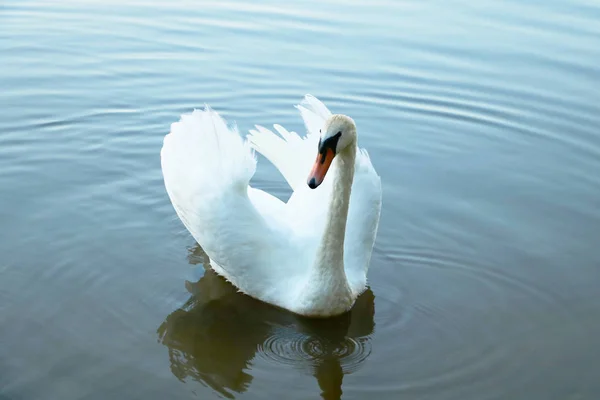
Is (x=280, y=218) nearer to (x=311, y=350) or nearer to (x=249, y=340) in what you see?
(x=249, y=340)

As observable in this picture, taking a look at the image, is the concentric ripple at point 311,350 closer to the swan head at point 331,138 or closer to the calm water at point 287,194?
the calm water at point 287,194

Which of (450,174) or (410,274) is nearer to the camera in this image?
(410,274)

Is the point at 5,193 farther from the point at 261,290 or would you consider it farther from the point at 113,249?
the point at 261,290

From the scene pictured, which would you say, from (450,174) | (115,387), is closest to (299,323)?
(115,387)

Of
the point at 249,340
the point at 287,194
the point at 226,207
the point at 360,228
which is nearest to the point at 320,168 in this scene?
the point at 226,207

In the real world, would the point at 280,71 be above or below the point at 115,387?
above

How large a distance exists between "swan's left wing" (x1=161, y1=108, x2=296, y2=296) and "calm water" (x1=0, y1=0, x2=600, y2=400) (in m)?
0.36

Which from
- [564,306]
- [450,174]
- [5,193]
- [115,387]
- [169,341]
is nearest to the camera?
[115,387]

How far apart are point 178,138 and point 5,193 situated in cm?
214

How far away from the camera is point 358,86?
11688 mm

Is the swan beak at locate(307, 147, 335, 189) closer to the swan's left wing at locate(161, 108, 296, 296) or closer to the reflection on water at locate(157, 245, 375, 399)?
the swan's left wing at locate(161, 108, 296, 296)

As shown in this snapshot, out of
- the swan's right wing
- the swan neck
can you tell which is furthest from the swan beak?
the swan's right wing

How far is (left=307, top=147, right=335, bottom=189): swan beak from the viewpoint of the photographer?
6.20m

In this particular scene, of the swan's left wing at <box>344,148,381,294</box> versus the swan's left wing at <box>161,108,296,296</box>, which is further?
the swan's left wing at <box>344,148,381,294</box>
